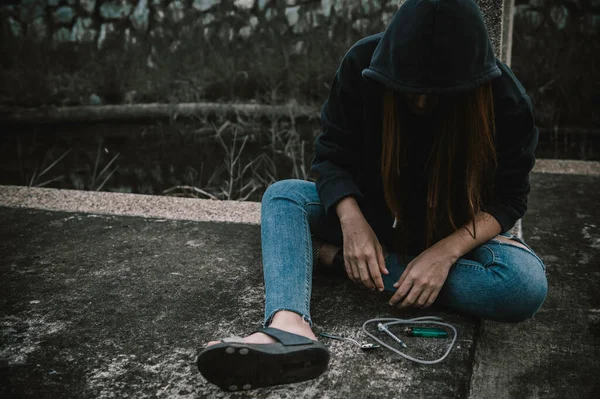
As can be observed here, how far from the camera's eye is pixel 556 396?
1499 mm

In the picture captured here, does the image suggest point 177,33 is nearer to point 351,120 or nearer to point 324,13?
point 324,13

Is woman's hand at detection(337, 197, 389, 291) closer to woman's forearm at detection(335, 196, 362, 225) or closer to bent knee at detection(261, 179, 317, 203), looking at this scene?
woman's forearm at detection(335, 196, 362, 225)

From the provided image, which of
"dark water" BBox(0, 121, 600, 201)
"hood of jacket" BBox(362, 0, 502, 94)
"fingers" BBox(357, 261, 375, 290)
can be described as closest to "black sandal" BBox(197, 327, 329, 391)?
"fingers" BBox(357, 261, 375, 290)

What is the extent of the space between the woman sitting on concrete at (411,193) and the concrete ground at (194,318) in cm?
13

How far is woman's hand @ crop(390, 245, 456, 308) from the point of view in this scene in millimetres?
1692

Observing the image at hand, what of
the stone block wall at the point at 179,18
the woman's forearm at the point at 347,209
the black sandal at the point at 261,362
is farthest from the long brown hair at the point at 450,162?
the stone block wall at the point at 179,18

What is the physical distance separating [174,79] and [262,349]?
5.48 meters

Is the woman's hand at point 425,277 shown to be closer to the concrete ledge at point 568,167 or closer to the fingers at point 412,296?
the fingers at point 412,296

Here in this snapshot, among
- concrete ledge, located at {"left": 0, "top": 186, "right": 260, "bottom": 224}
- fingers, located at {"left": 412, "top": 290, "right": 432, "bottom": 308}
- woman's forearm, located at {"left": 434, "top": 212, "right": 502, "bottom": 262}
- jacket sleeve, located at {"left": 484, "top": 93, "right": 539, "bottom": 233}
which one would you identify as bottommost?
concrete ledge, located at {"left": 0, "top": 186, "right": 260, "bottom": 224}

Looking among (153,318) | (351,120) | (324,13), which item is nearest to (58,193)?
(153,318)

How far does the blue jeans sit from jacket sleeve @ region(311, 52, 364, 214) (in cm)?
12

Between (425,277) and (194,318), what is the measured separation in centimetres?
74

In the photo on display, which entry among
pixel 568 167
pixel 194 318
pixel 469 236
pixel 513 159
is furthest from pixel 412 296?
pixel 568 167

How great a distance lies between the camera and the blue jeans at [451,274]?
1651mm
